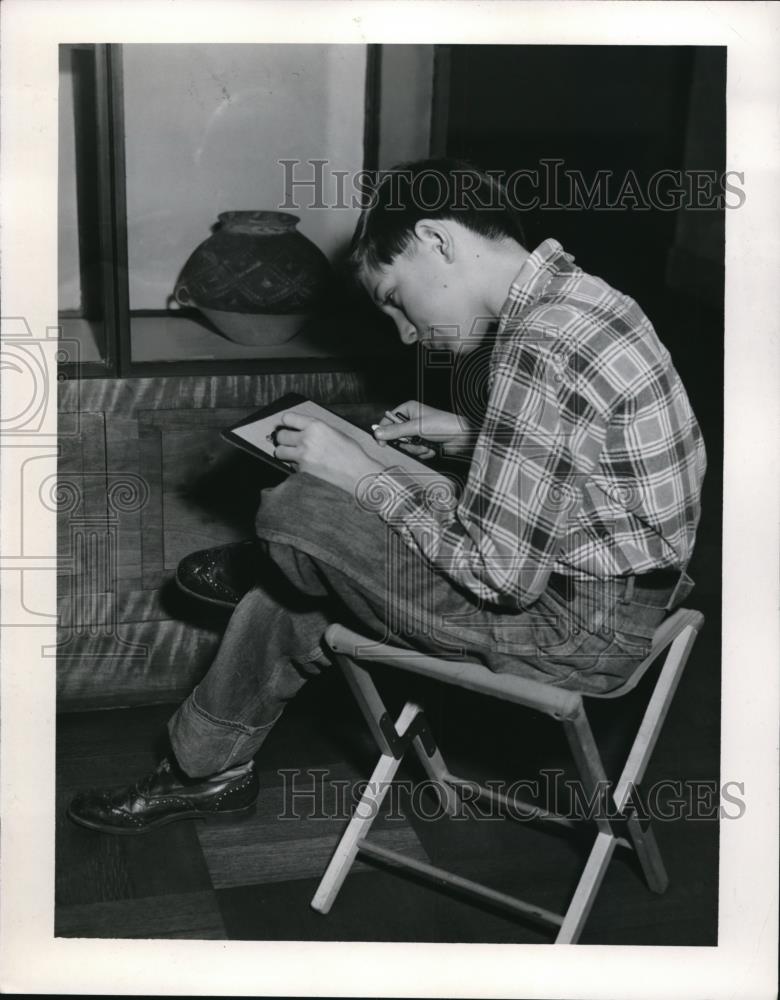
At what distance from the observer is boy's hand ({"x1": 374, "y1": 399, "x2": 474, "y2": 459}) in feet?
7.57

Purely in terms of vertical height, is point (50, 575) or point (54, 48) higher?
point (54, 48)

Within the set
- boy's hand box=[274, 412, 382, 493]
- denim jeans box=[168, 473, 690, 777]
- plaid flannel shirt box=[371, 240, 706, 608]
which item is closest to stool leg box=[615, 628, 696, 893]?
denim jeans box=[168, 473, 690, 777]

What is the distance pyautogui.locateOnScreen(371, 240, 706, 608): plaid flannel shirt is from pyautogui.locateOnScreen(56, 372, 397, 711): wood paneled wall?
0.93m

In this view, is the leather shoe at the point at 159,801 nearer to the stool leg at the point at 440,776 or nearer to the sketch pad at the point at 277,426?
the stool leg at the point at 440,776

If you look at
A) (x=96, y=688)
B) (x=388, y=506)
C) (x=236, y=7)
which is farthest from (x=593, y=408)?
(x=96, y=688)

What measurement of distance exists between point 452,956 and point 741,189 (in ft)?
4.24

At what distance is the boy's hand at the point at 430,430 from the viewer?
231 centimetres

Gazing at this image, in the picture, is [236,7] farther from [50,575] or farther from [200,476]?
[200,476]

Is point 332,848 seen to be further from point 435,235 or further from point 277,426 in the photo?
point 435,235

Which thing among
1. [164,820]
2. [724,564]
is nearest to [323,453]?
[724,564]

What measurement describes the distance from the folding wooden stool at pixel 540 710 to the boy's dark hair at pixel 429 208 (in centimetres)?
62

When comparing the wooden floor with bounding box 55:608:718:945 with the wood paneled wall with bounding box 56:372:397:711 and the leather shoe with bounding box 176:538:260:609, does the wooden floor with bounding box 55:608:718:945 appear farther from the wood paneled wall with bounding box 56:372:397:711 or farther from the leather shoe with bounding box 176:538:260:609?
the leather shoe with bounding box 176:538:260:609

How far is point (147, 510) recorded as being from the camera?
8.88 ft

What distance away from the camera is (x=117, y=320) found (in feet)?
8.61
